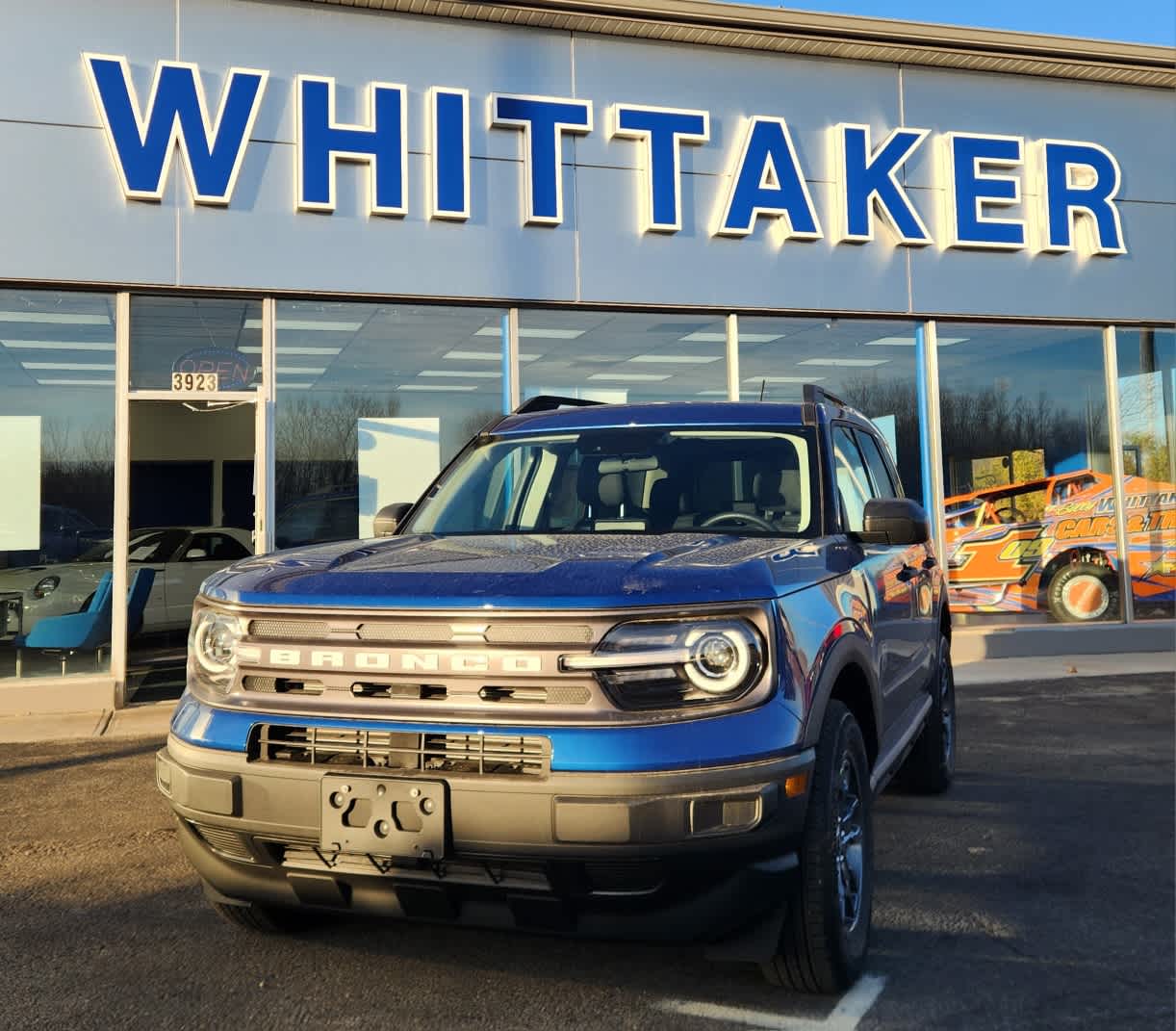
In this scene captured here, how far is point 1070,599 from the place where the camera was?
40.2 feet

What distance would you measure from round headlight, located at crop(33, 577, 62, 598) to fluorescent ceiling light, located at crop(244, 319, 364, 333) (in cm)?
273

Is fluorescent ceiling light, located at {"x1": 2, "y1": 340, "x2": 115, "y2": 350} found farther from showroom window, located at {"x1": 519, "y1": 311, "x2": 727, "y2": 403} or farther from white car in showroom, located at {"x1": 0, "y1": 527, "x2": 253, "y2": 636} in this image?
showroom window, located at {"x1": 519, "y1": 311, "x2": 727, "y2": 403}

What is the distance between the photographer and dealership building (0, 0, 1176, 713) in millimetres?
9422

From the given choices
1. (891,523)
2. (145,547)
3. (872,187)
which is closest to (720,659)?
(891,523)

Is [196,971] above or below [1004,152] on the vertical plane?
below

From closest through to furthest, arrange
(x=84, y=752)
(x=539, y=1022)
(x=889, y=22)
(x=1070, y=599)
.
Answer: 1. (x=539, y=1022)
2. (x=84, y=752)
3. (x=889, y=22)
4. (x=1070, y=599)

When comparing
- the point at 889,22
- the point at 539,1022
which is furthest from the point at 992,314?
the point at 539,1022

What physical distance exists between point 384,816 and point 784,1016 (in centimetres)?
131

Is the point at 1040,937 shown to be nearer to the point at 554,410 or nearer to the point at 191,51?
the point at 554,410

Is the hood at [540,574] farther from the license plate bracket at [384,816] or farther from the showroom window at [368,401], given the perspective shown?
the showroom window at [368,401]

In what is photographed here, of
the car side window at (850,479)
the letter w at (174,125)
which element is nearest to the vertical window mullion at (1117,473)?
the car side window at (850,479)

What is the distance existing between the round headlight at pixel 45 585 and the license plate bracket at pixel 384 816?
769 cm

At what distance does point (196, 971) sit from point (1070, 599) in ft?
36.0

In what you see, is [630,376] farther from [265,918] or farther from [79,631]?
[265,918]
